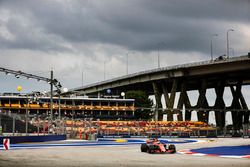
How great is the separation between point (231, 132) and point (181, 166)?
197 ft

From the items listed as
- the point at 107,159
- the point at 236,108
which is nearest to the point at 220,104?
the point at 236,108

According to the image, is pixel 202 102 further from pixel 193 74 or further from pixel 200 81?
pixel 193 74

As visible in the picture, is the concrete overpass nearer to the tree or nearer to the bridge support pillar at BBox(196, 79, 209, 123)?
the bridge support pillar at BBox(196, 79, 209, 123)

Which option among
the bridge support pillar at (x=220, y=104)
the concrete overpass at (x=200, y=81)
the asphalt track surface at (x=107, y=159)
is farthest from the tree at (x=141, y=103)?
the asphalt track surface at (x=107, y=159)

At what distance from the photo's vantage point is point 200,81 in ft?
356

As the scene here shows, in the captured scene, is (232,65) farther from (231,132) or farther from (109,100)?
(109,100)

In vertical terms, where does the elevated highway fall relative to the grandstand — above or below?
above

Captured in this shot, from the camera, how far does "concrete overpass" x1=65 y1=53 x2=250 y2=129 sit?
8019 centimetres

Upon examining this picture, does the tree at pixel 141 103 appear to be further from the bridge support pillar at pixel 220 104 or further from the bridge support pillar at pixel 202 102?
the bridge support pillar at pixel 220 104

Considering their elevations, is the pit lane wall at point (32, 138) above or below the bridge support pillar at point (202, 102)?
below

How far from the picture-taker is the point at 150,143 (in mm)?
24859

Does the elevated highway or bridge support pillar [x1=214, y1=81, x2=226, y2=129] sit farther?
bridge support pillar [x1=214, y1=81, x2=226, y2=129]

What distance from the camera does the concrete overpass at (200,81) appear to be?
8019 centimetres

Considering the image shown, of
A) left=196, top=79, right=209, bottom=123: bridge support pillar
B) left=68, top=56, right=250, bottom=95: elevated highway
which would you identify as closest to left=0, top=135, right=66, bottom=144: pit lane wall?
left=68, top=56, right=250, bottom=95: elevated highway
